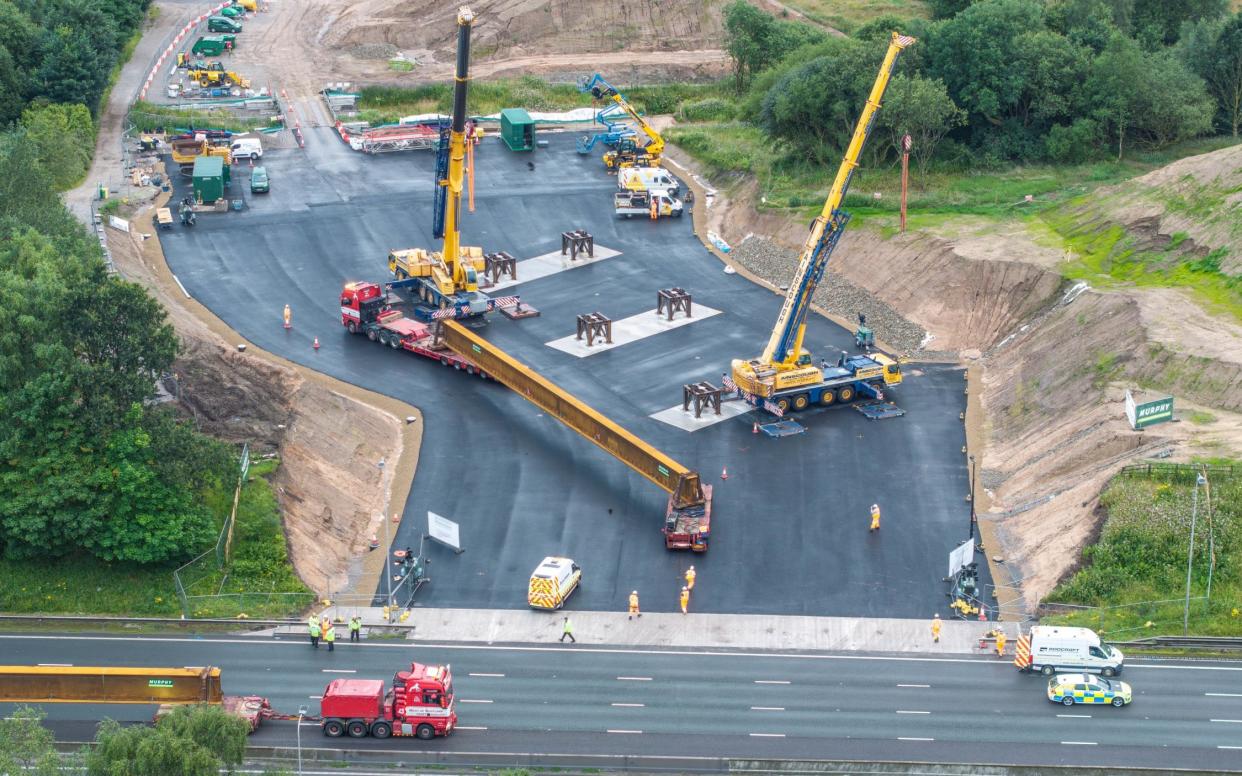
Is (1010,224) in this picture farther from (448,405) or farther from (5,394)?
(5,394)

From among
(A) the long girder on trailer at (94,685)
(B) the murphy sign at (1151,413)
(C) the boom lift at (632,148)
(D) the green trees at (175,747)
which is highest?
(C) the boom lift at (632,148)

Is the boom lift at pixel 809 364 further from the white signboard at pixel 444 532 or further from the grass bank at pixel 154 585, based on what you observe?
the grass bank at pixel 154 585

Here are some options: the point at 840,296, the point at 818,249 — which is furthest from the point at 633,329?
the point at 818,249

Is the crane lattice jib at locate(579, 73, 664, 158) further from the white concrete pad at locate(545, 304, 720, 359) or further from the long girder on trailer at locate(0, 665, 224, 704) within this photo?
the long girder on trailer at locate(0, 665, 224, 704)

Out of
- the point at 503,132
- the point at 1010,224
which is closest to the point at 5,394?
the point at 1010,224

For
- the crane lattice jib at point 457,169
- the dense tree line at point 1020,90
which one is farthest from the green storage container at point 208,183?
the dense tree line at point 1020,90

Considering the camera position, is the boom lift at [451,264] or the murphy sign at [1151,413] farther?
the boom lift at [451,264]

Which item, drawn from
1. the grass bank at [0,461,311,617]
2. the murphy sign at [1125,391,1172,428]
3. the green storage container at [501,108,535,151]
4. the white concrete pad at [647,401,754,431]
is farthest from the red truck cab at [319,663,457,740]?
the green storage container at [501,108,535,151]
